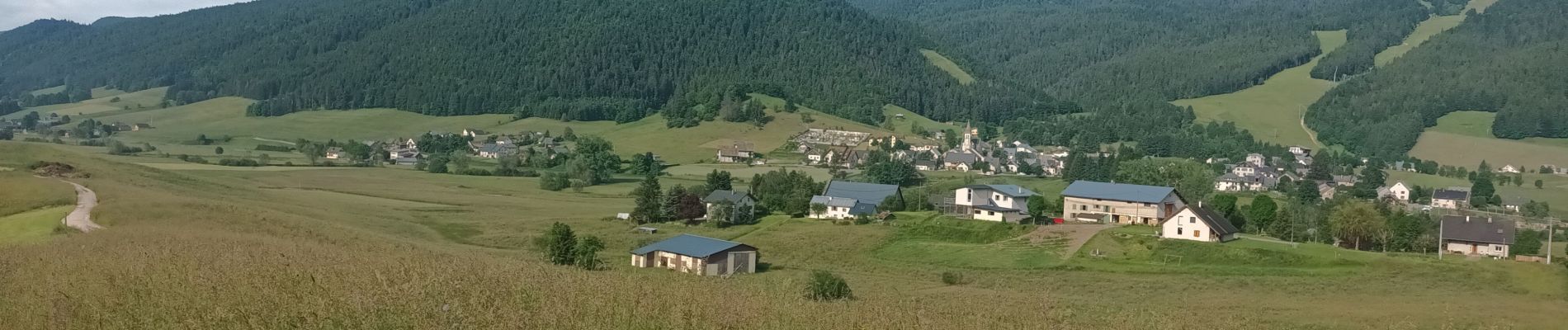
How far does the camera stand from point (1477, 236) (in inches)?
1459

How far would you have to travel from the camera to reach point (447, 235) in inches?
1500

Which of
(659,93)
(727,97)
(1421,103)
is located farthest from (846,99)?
(1421,103)

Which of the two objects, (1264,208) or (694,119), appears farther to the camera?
(694,119)

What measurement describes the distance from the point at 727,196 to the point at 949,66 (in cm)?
11732

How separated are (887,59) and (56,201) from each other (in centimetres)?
12535

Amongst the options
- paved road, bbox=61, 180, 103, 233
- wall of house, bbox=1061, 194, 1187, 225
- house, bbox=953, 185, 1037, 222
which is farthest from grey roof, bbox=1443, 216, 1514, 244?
paved road, bbox=61, 180, 103, 233

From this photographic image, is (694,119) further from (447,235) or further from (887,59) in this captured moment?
(447,235)

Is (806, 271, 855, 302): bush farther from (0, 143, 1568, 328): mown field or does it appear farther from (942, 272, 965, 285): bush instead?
(942, 272, 965, 285): bush

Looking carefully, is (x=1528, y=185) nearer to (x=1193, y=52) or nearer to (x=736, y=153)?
(x=736, y=153)

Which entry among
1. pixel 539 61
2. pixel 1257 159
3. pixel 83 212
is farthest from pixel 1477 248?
pixel 539 61

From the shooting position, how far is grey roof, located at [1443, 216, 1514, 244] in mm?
36781

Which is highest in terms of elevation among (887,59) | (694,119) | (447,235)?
(887,59)

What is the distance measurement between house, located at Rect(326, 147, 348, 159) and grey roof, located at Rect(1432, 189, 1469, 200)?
7288cm

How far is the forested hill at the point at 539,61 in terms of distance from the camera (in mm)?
125812
